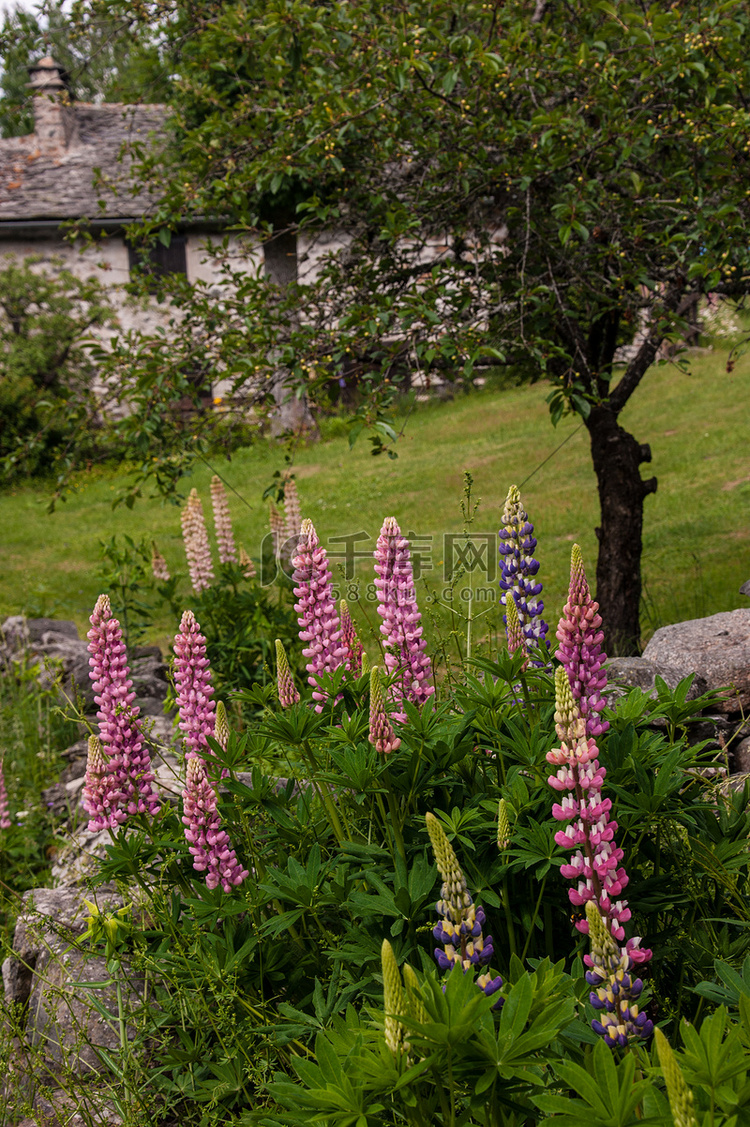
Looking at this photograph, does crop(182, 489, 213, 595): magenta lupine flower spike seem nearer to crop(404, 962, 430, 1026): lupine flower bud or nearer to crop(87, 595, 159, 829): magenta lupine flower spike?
crop(87, 595, 159, 829): magenta lupine flower spike

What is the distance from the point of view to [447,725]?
8.36ft

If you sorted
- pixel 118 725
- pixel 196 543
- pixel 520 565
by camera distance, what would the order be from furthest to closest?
pixel 196 543, pixel 520 565, pixel 118 725

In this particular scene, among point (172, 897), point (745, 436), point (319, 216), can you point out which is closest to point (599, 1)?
point (319, 216)

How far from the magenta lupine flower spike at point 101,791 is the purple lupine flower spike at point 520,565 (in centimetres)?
134

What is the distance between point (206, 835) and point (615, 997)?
4.24 feet

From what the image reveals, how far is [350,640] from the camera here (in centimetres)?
319

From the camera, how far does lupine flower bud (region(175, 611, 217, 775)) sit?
2.85 meters

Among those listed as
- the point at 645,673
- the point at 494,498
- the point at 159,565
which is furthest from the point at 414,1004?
the point at 494,498

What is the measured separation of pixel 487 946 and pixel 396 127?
15.8 feet

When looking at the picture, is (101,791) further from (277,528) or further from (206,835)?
(277,528)

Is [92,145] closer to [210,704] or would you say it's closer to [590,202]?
[590,202]

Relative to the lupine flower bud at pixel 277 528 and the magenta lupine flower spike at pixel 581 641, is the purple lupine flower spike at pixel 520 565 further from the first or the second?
the lupine flower bud at pixel 277 528

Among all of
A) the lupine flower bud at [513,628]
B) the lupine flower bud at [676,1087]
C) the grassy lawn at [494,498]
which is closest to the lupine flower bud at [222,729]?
the lupine flower bud at [513,628]

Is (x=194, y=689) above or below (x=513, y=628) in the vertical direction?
below
